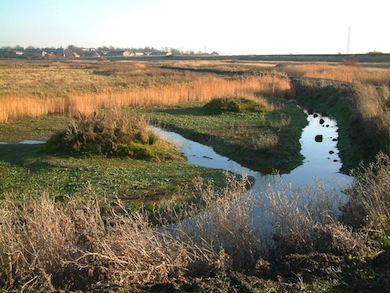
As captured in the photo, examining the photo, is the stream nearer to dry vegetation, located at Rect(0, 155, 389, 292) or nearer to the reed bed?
dry vegetation, located at Rect(0, 155, 389, 292)

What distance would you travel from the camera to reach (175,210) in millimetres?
8781

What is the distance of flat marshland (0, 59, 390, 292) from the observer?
5.16 meters

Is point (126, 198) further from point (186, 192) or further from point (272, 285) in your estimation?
point (272, 285)

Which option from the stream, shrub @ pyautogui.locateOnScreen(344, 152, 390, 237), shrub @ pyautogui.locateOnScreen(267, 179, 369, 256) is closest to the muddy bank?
the stream

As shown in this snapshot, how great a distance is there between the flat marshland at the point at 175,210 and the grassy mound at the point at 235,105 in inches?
10.6

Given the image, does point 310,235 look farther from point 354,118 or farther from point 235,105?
point 235,105

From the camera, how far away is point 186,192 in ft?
32.6

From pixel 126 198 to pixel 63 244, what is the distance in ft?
13.3

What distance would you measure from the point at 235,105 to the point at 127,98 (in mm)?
7142

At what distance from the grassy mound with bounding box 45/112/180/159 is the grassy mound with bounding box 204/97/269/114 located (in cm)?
855

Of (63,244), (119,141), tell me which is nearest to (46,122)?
(119,141)

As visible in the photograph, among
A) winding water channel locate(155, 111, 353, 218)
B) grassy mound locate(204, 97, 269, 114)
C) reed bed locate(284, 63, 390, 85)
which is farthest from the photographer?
reed bed locate(284, 63, 390, 85)

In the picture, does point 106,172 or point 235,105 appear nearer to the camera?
point 106,172

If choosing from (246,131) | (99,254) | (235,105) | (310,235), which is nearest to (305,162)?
(246,131)
